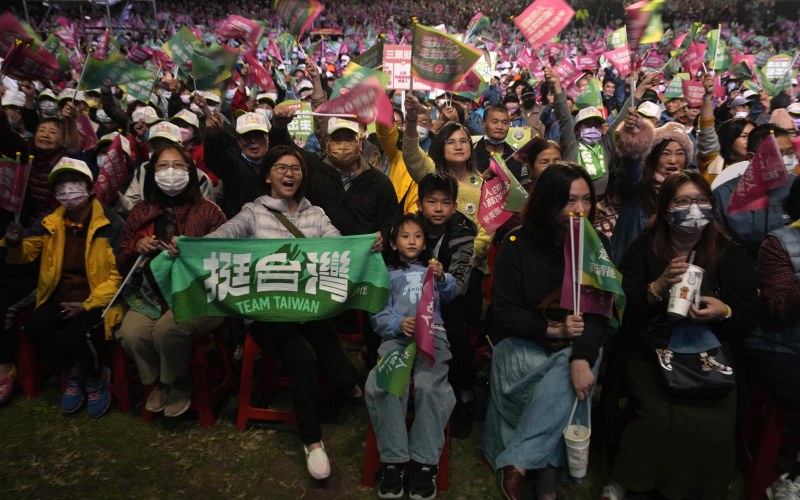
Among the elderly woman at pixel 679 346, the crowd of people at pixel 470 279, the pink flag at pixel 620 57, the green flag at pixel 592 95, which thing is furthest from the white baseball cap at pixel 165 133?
the green flag at pixel 592 95

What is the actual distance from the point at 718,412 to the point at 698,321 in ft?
1.63

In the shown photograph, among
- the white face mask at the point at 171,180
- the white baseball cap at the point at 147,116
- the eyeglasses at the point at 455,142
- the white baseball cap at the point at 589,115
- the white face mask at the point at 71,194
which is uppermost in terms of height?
the white baseball cap at the point at 147,116

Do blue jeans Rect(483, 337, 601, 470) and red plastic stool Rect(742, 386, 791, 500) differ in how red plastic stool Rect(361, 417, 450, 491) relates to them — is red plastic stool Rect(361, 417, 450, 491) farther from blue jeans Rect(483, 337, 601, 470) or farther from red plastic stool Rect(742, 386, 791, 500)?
red plastic stool Rect(742, 386, 791, 500)

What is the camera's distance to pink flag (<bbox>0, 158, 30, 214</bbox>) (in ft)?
13.2

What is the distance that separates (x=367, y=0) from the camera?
36250 mm

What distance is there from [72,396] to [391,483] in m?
2.55

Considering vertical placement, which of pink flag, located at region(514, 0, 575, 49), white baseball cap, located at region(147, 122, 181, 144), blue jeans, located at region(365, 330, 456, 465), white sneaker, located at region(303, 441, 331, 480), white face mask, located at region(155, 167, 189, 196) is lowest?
white sneaker, located at region(303, 441, 331, 480)

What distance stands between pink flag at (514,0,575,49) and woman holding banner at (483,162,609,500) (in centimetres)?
263

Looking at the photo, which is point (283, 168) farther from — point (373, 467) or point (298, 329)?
point (373, 467)

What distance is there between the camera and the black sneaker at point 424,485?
300 centimetres

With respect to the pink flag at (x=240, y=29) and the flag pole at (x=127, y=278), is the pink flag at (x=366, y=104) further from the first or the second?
the pink flag at (x=240, y=29)

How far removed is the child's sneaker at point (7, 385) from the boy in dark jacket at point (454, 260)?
133 inches

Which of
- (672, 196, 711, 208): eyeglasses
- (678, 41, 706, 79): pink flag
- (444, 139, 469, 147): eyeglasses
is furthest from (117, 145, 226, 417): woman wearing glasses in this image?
(678, 41, 706, 79): pink flag

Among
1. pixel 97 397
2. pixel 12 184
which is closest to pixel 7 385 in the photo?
pixel 97 397
